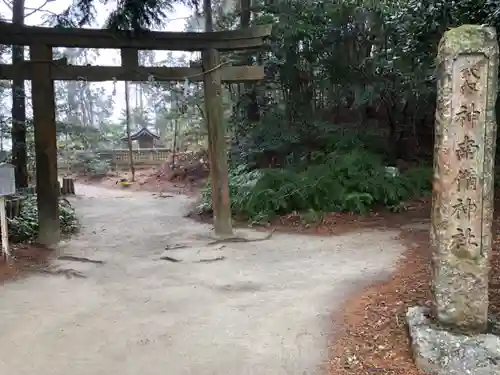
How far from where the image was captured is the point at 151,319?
4402 millimetres

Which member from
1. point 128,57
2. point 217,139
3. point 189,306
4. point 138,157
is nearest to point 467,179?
point 189,306

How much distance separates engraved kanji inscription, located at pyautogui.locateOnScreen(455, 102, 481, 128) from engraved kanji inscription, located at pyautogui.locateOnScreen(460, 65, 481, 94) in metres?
0.11

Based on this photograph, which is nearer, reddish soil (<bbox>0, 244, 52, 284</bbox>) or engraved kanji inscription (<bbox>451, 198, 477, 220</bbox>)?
engraved kanji inscription (<bbox>451, 198, 477, 220</bbox>)

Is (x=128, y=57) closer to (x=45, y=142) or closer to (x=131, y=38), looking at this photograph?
(x=131, y=38)

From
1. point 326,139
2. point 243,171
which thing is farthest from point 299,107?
point 243,171

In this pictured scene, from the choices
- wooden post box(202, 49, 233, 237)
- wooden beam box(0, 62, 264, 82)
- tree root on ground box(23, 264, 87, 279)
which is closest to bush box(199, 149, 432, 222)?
wooden post box(202, 49, 233, 237)

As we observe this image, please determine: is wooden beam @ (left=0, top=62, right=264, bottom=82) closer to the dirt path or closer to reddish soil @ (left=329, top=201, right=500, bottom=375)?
the dirt path

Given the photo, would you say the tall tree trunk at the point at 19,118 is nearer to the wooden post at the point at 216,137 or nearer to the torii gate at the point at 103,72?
the torii gate at the point at 103,72

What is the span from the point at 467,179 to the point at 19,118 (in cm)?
1072

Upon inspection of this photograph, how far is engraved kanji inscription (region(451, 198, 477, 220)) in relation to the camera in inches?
130

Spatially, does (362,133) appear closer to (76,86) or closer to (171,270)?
(171,270)

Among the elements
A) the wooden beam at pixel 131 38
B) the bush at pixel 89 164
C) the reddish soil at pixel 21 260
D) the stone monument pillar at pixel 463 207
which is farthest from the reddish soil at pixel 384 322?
the bush at pixel 89 164

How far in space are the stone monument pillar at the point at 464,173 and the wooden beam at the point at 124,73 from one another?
4.61 m

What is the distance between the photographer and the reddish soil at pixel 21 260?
233 inches
